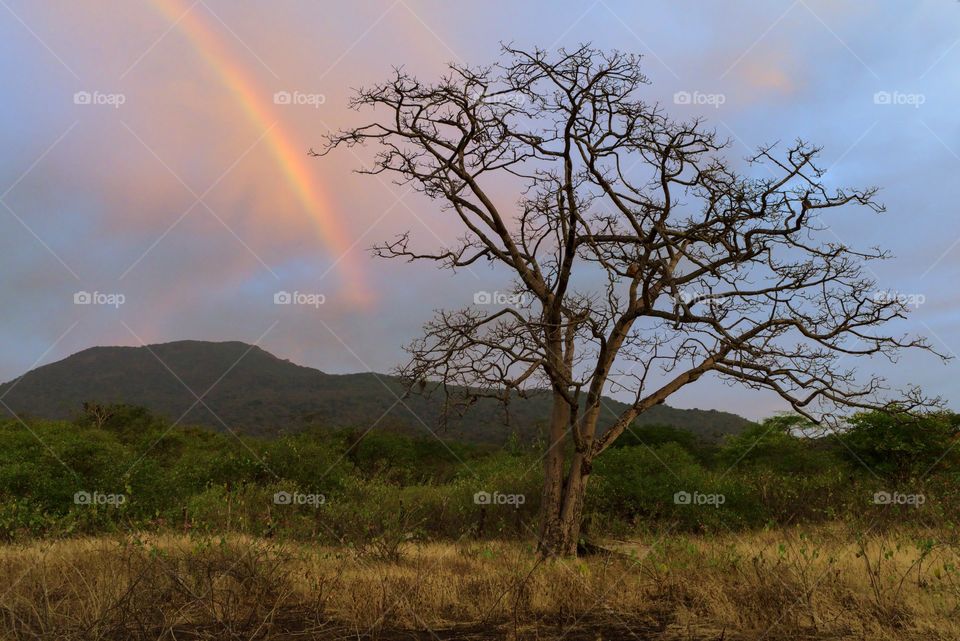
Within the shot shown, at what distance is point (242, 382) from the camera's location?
134 m

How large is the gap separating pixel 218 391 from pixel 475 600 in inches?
5086

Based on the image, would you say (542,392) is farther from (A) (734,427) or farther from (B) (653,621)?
(A) (734,427)

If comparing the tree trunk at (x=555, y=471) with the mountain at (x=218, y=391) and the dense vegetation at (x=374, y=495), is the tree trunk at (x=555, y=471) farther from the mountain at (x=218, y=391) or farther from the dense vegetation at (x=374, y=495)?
the mountain at (x=218, y=391)

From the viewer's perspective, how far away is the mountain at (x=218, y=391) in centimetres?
9281

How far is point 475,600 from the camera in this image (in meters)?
8.38

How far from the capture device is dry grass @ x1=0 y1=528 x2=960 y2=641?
6.77 m

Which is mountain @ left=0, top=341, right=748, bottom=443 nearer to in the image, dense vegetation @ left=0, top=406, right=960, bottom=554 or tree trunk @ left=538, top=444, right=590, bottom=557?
dense vegetation @ left=0, top=406, right=960, bottom=554

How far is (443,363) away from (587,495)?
8951mm

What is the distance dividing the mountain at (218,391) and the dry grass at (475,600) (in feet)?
188

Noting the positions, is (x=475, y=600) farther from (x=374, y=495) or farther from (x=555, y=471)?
(x=374, y=495)

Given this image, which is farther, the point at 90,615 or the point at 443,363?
the point at 443,363

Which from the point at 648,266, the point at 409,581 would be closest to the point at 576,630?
the point at 409,581

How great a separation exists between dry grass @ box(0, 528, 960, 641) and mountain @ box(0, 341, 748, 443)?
188 feet

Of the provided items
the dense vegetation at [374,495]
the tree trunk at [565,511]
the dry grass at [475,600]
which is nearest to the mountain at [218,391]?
the dense vegetation at [374,495]
